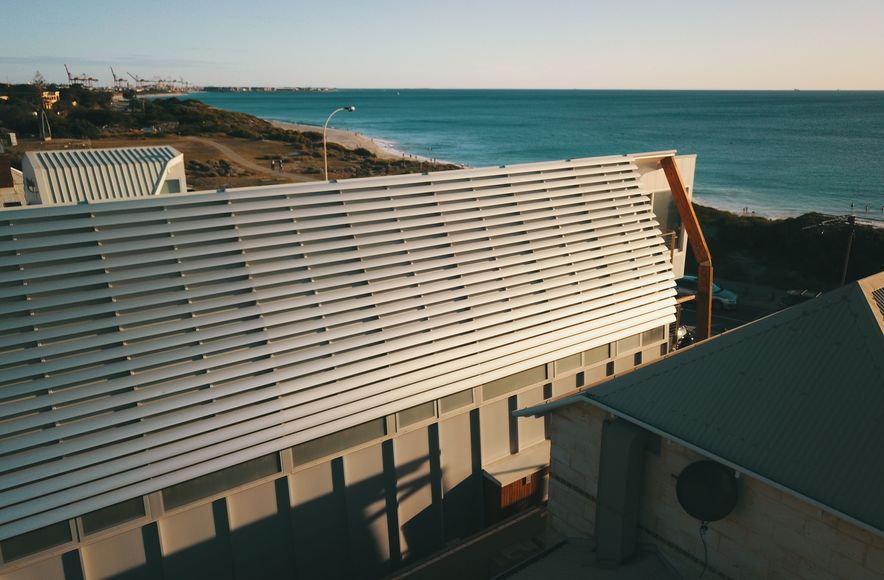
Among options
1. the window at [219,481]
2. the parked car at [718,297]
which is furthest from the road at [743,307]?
the window at [219,481]

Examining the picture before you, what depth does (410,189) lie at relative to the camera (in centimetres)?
1564

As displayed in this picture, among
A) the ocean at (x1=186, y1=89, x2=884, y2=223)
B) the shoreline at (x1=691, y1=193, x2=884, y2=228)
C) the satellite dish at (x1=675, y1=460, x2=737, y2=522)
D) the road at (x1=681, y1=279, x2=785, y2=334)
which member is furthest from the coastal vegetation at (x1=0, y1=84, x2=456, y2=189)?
the satellite dish at (x1=675, y1=460, x2=737, y2=522)

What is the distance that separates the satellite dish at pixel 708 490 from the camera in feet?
33.0

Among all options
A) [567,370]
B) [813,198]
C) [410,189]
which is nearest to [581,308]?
[567,370]

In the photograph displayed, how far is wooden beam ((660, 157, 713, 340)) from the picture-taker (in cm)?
2253

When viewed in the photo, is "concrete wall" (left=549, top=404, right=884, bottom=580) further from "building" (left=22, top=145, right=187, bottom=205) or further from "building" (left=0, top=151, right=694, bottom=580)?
"building" (left=22, top=145, right=187, bottom=205)

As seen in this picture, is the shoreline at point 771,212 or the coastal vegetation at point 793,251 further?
the shoreline at point 771,212

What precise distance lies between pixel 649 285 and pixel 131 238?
14599mm

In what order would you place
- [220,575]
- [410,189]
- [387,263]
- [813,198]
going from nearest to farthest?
[220,575]
[387,263]
[410,189]
[813,198]

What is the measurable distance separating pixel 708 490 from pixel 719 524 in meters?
1.05

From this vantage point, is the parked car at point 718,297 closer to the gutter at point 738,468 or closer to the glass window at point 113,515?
the gutter at point 738,468

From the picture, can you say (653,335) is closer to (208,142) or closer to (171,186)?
(171,186)

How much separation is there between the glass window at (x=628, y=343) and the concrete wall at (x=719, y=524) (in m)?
5.92

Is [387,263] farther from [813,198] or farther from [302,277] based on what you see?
[813,198]
